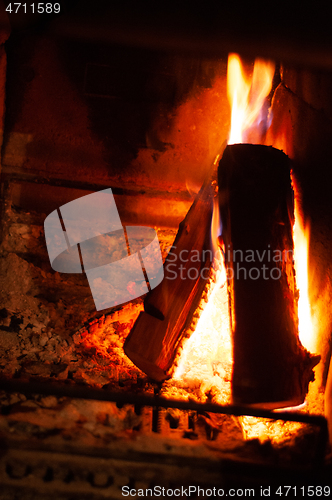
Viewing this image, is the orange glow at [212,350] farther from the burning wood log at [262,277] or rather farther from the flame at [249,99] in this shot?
the flame at [249,99]

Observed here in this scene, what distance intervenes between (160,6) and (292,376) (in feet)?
6.56

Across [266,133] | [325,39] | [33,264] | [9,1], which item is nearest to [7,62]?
[9,1]

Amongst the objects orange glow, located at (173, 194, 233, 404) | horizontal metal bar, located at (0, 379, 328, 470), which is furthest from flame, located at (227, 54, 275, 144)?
horizontal metal bar, located at (0, 379, 328, 470)

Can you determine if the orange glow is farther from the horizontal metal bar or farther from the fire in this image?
the horizontal metal bar

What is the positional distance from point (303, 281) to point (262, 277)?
0.33m

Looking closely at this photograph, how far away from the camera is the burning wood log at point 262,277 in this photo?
1103 millimetres

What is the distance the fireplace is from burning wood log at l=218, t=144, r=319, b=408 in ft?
0.44

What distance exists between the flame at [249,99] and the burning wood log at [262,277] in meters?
0.38

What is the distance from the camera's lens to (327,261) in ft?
4.33

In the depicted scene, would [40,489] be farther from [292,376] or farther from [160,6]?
[160,6]

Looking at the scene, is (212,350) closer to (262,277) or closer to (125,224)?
(262,277)

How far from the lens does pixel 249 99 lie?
177 cm

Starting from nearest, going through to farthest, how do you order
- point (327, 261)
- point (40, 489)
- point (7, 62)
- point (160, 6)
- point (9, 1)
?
point (40, 489), point (327, 261), point (9, 1), point (160, 6), point (7, 62)

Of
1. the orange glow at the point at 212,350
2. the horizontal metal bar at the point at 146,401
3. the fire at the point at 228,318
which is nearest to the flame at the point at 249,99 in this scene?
the fire at the point at 228,318
